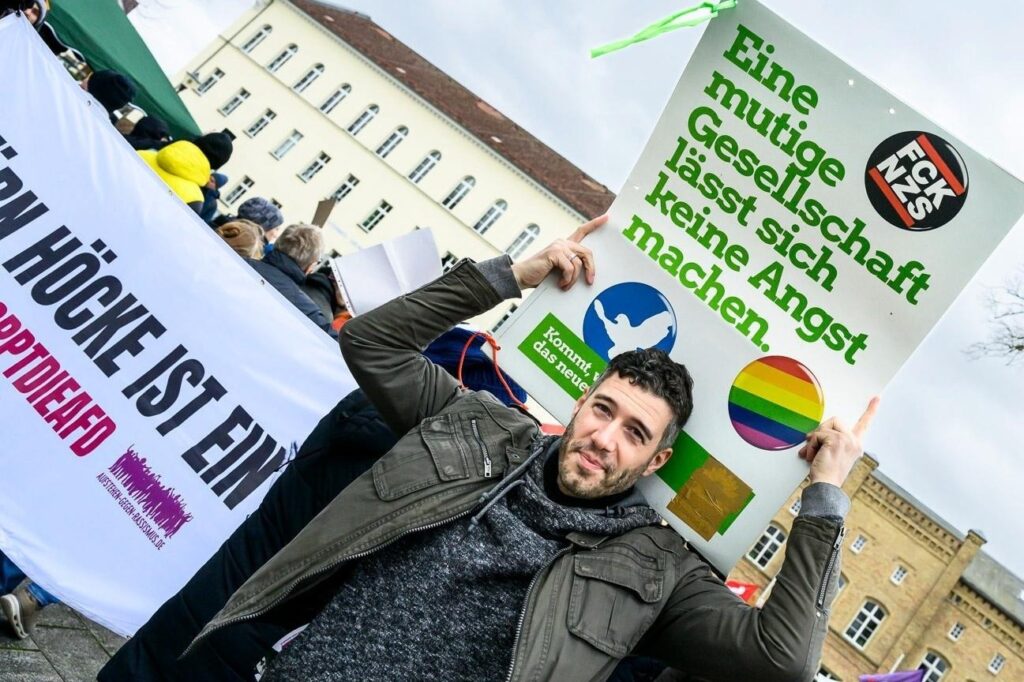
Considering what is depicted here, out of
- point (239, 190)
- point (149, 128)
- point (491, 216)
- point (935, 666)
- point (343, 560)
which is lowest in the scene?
point (343, 560)

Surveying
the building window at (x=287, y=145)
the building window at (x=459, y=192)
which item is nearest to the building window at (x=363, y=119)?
the building window at (x=287, y=145)

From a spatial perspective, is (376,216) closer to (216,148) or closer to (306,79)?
(306,79)

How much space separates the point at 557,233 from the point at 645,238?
36614 mm

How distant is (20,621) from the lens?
141 inches

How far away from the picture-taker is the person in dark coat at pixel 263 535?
2.72 meters

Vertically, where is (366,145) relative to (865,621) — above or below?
above

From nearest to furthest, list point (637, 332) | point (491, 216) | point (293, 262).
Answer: point (637, 332)
point (293, 262)
point (491, 216)

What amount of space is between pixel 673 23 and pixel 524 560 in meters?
1.63

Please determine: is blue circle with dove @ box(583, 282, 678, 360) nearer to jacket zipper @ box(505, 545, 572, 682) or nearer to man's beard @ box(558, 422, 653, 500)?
man's beard @ box(558, 422, 653, 500)

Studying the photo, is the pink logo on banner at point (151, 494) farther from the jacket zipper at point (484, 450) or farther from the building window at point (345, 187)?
the building window at point (345, 187)

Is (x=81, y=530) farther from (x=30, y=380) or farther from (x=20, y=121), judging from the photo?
(x=20, y=121)

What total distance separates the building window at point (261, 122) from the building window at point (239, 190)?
2.82 metres

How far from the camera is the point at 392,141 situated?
41.8 metres

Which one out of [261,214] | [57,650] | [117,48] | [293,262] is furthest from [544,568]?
[117,48]
